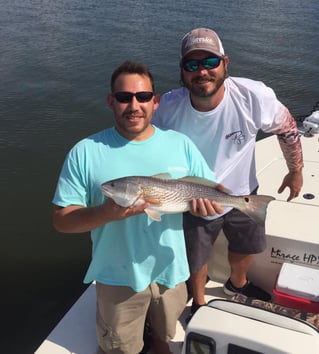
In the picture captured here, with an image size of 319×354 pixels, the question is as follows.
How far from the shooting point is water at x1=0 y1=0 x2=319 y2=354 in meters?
6.21

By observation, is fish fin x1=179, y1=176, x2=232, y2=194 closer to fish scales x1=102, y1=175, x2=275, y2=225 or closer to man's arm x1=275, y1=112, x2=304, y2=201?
fish scales x1=102, y1=175, x2=275, y2=225

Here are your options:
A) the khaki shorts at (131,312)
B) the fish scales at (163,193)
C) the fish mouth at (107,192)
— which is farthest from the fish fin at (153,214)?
the khaki shorts at (131,312)

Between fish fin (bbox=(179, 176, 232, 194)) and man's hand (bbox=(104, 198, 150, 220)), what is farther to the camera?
fish fin (bbox=(179, 176, 232, 194))

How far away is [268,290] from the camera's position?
417 centimetres

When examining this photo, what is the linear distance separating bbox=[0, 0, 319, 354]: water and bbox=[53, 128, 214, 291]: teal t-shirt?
127 inches

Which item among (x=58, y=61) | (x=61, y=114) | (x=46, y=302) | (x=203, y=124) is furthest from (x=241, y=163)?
(x=58, y=61)

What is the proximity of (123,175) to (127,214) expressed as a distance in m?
0.29

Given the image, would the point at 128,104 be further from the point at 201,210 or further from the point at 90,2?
the point at 90,2

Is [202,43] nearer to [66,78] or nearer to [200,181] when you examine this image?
[200,181]

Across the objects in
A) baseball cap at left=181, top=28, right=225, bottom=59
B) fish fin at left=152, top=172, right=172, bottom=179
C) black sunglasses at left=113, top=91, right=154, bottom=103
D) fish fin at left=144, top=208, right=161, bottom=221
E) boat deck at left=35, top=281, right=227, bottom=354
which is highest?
baseball cap at left=181, top=28, right=225, bottom=59

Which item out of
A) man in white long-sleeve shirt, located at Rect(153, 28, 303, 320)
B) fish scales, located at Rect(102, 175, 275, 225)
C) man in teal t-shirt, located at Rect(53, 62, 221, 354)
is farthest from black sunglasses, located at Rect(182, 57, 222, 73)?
fish scales, located at Rect(102, 175, 275, 225)

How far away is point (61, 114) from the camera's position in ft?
36.0

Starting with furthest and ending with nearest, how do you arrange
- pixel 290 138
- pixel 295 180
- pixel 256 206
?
pixel 295 180 → pixel 290 138 → pixel 256 206

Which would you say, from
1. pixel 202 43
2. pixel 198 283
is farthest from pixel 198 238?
pixel 202 43
